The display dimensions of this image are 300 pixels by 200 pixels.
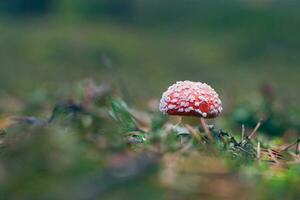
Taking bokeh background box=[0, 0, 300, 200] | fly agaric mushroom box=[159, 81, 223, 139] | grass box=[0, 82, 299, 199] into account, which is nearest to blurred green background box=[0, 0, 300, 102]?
bokeh background box=[0, 0, 300, 200]

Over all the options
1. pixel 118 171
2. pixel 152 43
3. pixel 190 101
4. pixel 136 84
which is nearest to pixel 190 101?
pixel 190 101

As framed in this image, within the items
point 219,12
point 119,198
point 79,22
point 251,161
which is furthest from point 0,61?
point 119,198

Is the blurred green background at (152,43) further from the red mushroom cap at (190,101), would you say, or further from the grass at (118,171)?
the grass at (118,171)

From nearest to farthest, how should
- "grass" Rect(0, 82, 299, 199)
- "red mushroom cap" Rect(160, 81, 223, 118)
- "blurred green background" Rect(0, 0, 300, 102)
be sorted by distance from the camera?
"grass" Rect(0, 82, 299, 199) < "red mushroom cap" Rect(160, 81, 223, 118) < "blurred green background" Rect(0, 0, 300, 102)

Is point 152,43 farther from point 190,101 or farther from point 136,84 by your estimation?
point 190,101

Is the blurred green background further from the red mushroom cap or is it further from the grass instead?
the grass

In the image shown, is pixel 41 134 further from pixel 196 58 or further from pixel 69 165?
pixel 196 58

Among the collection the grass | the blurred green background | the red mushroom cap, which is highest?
the blurred green background
